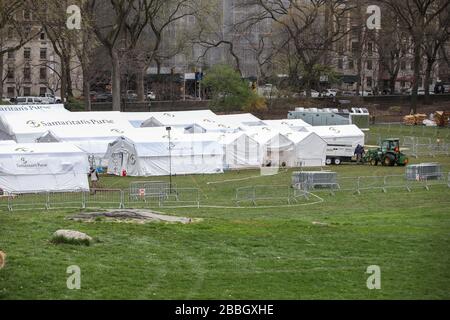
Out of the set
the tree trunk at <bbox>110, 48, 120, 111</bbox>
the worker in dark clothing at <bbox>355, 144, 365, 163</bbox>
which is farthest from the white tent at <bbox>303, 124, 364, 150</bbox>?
the tree trunk at <bbox>110, 48, 120, 111</bbox>

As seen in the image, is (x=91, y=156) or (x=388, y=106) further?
(x=388, y=106)

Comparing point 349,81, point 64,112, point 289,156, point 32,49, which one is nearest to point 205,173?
point 289,156

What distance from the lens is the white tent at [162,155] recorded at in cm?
4488

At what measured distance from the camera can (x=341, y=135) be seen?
5125cm

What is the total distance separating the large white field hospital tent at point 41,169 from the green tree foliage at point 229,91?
116 ft

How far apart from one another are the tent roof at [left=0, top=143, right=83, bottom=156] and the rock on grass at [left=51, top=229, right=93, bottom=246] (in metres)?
18.4

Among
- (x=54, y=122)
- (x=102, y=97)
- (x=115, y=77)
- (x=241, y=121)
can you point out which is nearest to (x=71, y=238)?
(x=54, y=122)

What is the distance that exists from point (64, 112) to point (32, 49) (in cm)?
5074

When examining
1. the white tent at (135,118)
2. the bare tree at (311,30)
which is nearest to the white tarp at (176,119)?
the white tent at (135,118)

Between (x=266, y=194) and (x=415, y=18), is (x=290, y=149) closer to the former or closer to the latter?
(x=266, y=194)

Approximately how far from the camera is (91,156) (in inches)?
1816

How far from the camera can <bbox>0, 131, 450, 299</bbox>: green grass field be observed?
16.6 meters

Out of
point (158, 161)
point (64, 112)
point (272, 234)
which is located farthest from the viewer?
point (64, 112)

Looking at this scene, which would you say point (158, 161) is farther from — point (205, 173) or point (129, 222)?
point (129, 222)
